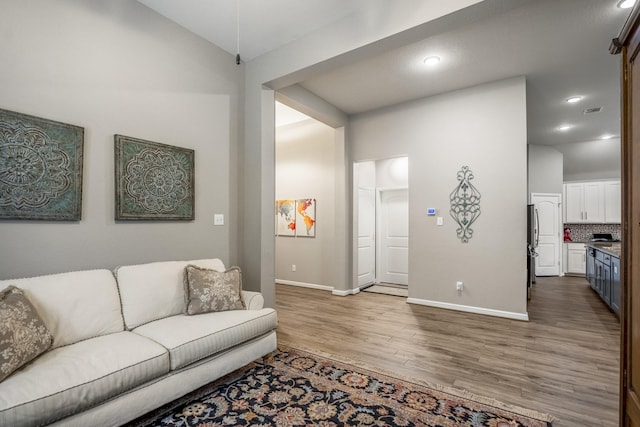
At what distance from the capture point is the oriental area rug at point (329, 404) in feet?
6.49

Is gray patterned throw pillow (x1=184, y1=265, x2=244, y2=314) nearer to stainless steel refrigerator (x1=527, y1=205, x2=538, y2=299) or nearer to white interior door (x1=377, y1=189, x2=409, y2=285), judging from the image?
stainless steel refrigerator (x1=527, y1=205, x2=538, y2=299)

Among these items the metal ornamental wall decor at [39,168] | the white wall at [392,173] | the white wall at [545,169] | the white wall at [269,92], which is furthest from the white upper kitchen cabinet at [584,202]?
the metal ornamental wall decor at [39,168]

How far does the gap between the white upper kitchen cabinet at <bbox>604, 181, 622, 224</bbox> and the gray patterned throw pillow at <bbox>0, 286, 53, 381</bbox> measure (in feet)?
31.8

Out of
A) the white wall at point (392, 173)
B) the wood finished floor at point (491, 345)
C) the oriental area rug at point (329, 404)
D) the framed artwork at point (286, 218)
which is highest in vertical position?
the white wall at point (392, 173)

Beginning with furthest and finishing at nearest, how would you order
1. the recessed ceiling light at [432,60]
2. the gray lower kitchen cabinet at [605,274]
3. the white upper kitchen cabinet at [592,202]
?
the white upper kitchen cabinet at [592,202] < the gray lower kitchen cabinet at [605,274] < the recessed ceiling light at [432,60]

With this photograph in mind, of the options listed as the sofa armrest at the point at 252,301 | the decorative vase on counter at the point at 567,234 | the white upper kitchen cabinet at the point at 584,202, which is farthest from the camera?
the decorative vase on counter at the point at 567,234

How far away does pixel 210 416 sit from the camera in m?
2.03

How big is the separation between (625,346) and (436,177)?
334 centimetres

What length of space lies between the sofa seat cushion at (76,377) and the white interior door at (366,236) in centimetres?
Answer: 429

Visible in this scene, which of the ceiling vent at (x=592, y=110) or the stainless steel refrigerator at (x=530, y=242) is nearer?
the stainless steel refrigerator at (x=530, y=242)

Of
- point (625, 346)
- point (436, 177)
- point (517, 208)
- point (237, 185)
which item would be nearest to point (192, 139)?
point (237, 185)

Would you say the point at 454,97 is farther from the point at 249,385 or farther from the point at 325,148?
the point at 249,385

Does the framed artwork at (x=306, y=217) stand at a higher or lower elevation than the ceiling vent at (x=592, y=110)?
lower

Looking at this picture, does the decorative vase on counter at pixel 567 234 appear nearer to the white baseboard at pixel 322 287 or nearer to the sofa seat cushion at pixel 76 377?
the white baseboard at pixel 322 287
